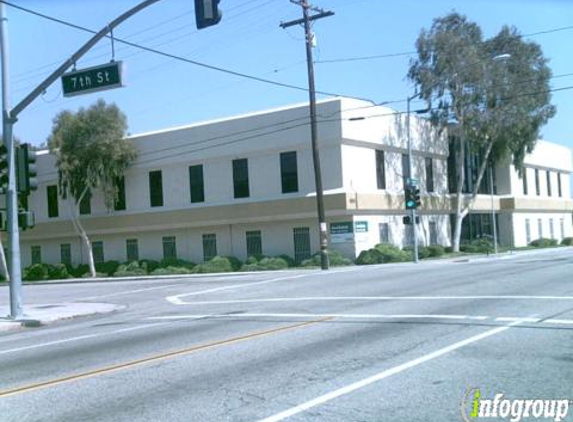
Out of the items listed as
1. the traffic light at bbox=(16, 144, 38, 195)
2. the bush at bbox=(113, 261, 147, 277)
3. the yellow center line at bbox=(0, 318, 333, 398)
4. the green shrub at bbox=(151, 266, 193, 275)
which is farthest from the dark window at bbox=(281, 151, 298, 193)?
the yellow center line at bbox=(0, 318, 333, 398)

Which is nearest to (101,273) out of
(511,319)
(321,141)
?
(321,141)

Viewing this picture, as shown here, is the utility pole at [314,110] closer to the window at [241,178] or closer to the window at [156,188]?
the window at [241,178]

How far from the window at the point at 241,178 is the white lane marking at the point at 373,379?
31395mm

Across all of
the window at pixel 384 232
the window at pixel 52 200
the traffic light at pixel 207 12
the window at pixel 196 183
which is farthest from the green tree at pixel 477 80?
the traffic light at pixel 207 12

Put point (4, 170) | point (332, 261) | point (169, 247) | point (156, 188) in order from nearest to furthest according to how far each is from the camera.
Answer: point (4, 170) → point (332, 261) → point (169, 247) → point (156, 188)

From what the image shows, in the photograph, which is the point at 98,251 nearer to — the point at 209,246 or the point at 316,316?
the point at 209,246

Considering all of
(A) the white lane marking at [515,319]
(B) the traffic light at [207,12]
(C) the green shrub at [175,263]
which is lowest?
(A) the white lane marking at [515,319]

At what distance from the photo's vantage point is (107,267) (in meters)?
46.5

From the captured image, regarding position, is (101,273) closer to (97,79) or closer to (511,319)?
(97,79)

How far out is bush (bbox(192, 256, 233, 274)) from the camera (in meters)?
38.7

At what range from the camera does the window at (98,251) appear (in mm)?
48906

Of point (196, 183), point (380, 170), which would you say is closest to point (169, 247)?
point (196, 183)

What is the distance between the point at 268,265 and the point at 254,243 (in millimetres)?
4525

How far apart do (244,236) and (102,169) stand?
9805mm
